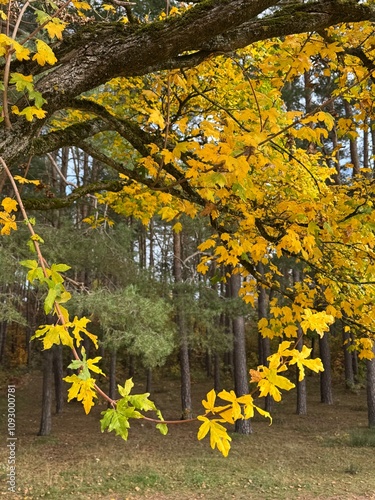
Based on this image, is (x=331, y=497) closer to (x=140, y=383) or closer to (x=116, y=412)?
(x=116, y=412)

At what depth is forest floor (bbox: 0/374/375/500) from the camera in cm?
708

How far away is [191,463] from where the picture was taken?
343 inches

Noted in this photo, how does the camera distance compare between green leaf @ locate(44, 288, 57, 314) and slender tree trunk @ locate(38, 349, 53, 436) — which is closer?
green leaf @ locate(44, 288, 57, 314)

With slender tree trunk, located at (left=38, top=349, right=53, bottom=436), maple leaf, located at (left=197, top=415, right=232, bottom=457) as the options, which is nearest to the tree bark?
maple leaf, located at (left=197, top=415, right=232, bottom=457)

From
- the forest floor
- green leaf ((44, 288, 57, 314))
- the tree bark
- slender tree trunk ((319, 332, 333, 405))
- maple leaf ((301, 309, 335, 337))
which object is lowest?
the forest floor

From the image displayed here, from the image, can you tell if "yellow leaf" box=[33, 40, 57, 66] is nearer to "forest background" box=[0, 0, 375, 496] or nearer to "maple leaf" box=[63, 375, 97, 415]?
"forest background" box=[0, 0, 375, 496]

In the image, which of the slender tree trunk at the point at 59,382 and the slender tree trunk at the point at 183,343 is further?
the slender tree trunk at the point at 59,382

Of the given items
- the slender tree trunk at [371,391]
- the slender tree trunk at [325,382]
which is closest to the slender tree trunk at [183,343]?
the slender tree trunk at [371,391]

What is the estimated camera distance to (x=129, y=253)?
38.9 ft

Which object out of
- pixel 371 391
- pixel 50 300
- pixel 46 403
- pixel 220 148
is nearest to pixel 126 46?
pixel 220 148

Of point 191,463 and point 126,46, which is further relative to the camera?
point 191,463

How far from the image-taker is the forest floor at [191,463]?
279 inches

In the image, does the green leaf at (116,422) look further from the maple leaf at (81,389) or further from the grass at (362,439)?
the grass at (362,439)

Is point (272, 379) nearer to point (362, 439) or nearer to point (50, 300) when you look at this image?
point (50, 300)
